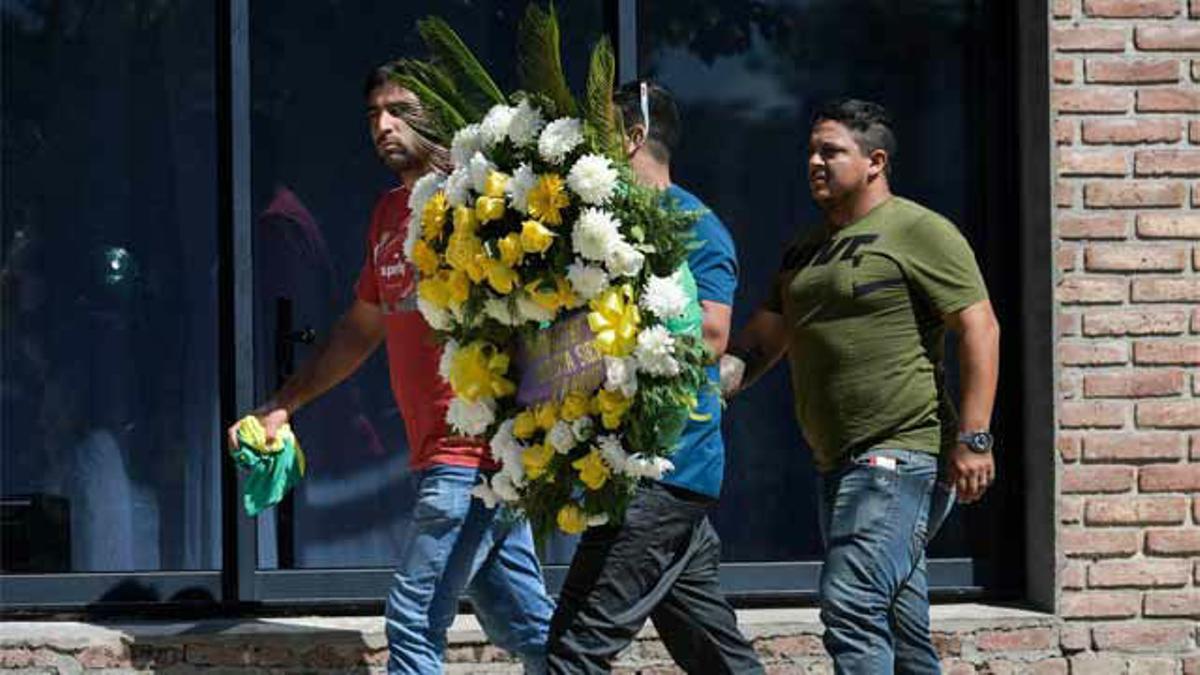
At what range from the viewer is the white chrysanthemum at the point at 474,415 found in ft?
16.1

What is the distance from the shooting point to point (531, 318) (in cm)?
479

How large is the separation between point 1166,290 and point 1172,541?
82 centimetres

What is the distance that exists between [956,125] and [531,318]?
315 centimetres

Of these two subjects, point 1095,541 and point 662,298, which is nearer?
point 662,298

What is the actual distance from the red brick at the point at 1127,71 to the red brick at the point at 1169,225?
44 centimetres

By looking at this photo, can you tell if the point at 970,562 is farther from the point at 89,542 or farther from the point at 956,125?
the point at 89,542

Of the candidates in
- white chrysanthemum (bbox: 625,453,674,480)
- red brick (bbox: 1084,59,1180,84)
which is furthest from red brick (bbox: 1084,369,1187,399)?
white chrysanthemum (bbox: 625,453,674,480)

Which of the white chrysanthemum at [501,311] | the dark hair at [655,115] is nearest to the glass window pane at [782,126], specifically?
Answer: the dark hair at [655,115]

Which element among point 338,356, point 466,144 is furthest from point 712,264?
point 338,356

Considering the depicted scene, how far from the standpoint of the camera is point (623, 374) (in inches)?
184

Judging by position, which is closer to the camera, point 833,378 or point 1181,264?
point 833,378

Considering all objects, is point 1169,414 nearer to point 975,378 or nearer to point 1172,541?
point 1172,541

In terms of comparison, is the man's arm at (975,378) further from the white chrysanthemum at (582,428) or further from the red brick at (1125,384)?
the red brick at (1125,384)

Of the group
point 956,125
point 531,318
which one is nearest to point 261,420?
point 531,318
